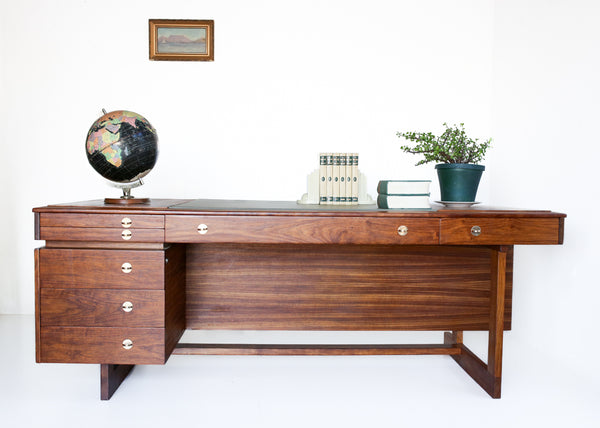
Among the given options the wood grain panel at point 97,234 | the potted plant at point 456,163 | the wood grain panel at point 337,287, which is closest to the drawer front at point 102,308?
the wood grain panel at point 97,234

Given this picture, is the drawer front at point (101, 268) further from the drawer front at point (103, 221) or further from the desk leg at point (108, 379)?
the desk leg at point (108, 379)

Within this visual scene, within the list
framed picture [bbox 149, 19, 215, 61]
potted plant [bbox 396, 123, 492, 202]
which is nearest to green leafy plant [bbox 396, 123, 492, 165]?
potted plant [bbox 396, 123, 492, 202]

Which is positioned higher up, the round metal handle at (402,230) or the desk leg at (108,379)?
the round metal handle at (402,230)

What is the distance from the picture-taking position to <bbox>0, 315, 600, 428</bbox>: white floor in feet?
5.59

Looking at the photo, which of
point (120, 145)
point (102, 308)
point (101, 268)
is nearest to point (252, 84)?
point (120, 145)

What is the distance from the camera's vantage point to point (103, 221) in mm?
1734

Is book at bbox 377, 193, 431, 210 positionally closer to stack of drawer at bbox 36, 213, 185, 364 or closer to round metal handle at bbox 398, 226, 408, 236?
round metal handle at bbox 398, 226, 408, 236

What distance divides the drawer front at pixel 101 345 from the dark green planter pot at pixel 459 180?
4.59 feet

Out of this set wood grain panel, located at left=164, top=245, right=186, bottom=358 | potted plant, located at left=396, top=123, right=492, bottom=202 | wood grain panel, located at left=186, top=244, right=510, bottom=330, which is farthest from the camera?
wood grain panel, located at left=186, top=244, right=510, bottom=330

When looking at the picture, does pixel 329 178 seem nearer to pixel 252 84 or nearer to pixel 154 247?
pixel 154 247

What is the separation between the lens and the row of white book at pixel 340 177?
6.83ft

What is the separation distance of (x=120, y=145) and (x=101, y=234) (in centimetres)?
38

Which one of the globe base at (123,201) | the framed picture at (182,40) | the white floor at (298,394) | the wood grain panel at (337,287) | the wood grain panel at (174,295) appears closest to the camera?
the white floor at (298,394)

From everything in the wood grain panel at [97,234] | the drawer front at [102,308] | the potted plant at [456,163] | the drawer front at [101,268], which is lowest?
the drawer front at [102,308]
